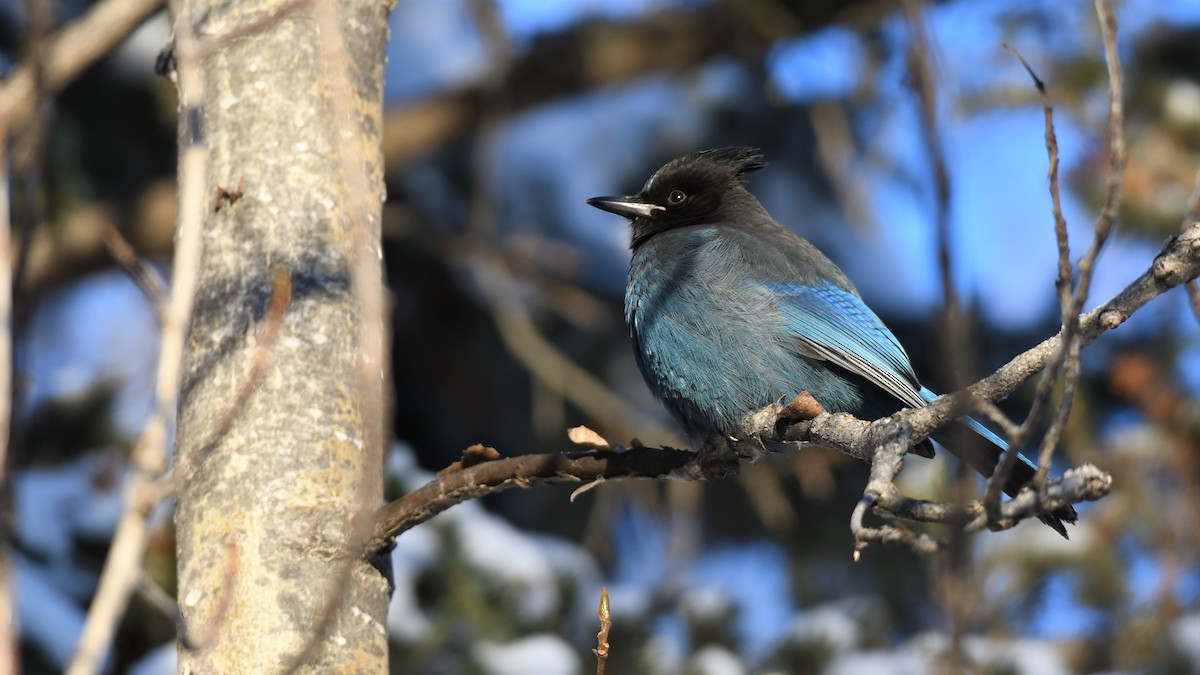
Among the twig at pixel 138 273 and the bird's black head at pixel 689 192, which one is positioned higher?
the twig at pixel 138 273

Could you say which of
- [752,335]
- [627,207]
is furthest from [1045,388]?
[627,207]

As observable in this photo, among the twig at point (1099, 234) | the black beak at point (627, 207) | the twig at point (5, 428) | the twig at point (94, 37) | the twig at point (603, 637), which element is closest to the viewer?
the twig at point (5, 428)

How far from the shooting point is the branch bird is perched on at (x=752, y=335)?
12.8 feet

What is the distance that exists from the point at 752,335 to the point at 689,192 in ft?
3.79

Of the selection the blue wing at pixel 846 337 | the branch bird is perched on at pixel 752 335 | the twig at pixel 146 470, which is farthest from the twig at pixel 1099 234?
the blue wing at pixel 846 337

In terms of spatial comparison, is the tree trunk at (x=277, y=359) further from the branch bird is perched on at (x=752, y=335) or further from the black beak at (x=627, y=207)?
the black beak at (x=627, y=207)

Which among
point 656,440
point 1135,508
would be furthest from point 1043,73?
point 656,440

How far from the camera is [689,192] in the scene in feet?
16.5

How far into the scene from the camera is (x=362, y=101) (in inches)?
120

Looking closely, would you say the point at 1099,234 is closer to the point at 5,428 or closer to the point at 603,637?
the point at 603,637

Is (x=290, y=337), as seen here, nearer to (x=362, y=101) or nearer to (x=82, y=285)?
(x=362, y=101)

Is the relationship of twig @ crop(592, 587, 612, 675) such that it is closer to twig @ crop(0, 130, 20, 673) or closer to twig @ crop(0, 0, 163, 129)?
twig @ crop(0, 130, 20, 673)

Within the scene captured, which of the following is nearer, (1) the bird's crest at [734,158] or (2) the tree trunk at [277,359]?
(2) the tree trunk at [277,359]

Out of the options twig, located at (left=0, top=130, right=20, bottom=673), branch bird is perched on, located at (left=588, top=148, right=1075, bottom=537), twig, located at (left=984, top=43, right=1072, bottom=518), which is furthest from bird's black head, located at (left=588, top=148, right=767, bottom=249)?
twig, located at (left=0, top=130, right=20, bottom=673)
